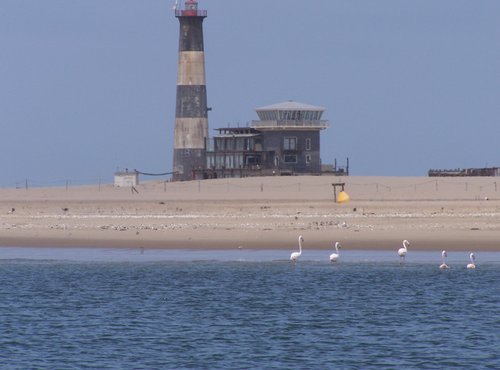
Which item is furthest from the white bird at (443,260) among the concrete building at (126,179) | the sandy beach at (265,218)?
Answer: the concrete building at (126,179)

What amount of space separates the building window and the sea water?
3122cm

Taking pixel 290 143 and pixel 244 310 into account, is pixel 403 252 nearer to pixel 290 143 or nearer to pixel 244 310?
pixel 244 310

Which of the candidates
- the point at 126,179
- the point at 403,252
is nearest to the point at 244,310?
the point at 403,252

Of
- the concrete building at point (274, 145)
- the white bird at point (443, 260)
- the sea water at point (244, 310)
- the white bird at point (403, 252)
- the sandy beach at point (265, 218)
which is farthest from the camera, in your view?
the concrete building at point (274, 145)

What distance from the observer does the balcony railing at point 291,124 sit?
225 feet

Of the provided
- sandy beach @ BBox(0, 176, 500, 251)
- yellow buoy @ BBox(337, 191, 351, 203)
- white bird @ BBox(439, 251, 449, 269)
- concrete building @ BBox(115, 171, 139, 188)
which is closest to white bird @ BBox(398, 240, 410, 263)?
white bird @ BBox(439, 251, 449, 269)

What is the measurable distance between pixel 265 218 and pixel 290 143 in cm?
2544

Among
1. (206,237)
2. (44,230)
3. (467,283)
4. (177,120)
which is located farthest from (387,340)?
(177,120)

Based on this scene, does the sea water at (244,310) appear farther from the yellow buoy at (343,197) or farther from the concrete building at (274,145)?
the concrete building at (274,145)

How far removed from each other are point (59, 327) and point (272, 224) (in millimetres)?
17329

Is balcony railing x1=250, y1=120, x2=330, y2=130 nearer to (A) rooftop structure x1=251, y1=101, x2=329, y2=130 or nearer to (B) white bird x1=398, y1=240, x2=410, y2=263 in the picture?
(A) rooftop structure x1=251, y1=101, x2=329, y2=130

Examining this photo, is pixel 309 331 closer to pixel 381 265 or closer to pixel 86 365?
pixel 86 365

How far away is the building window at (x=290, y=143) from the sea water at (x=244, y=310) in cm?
3122

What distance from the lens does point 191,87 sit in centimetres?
6781
